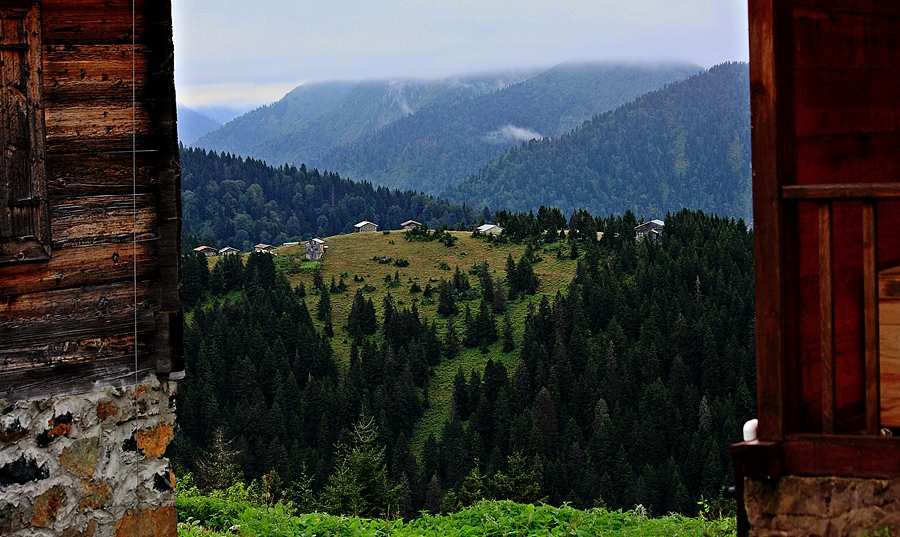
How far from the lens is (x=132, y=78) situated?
5.01 metres

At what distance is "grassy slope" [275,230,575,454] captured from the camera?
210 ft

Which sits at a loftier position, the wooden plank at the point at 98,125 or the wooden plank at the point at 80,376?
the wooden plank at the point at 98,125

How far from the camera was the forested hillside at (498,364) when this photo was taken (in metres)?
52.7

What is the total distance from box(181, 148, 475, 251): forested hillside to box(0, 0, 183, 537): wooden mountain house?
480 feet

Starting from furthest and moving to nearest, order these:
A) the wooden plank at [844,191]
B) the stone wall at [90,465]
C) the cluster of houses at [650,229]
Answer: the cluster of houses at [650,229] < the stone wall at [90,465] < the wooden plank at [844,191]

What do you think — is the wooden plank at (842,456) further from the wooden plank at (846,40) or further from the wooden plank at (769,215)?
the wooden plank at (846,40)

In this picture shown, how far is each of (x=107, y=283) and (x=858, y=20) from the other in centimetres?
383

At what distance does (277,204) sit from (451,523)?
15472cm

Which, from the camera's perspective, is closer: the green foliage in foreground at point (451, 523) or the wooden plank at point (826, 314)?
the wooden plank at point (826, 314)

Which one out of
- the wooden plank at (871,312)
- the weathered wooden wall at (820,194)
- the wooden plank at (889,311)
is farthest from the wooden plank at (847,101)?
the wooden plank at (889,311)

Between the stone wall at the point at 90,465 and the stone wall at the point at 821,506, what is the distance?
10.3ft

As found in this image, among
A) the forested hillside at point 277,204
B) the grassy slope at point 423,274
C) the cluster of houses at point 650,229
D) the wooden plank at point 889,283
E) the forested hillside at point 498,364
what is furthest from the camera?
the forested hillside at point 277,204

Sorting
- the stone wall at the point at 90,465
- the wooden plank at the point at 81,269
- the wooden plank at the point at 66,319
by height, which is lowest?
the stone wall at the point at 90,465

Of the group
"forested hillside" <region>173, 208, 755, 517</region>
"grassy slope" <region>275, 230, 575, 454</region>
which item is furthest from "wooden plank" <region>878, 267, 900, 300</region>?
"grassy slope" <region>275, 230, 575, 454</region>
